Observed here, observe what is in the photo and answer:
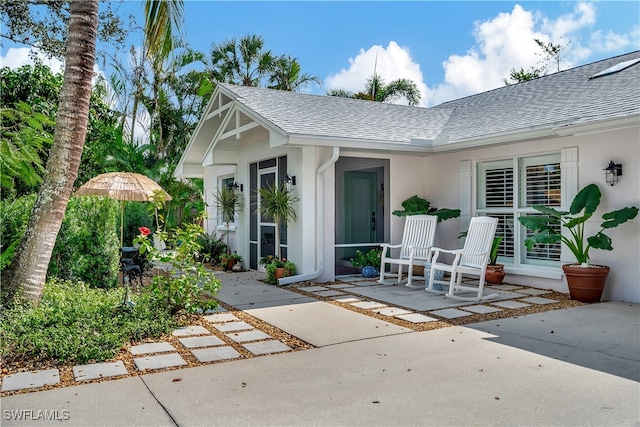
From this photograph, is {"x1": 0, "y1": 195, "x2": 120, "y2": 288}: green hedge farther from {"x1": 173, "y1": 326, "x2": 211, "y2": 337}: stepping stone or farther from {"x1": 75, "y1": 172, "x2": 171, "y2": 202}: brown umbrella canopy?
{"x1": 173, "y1": 326, "x2": 211, "y2": 337}: stepping stone

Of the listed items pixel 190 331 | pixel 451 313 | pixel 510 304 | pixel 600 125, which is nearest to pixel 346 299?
pixel 451 313

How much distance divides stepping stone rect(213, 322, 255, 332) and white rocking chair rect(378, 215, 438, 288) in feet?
11.4

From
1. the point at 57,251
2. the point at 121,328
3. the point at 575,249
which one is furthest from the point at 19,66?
the point at 575,249

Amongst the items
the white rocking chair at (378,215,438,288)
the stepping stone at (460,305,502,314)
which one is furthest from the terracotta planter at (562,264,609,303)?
the white rocking chair at (378,215,438,288)

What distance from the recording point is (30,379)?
3818mm

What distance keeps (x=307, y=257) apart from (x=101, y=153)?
31.9 ft

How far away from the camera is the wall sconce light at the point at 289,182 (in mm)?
9297

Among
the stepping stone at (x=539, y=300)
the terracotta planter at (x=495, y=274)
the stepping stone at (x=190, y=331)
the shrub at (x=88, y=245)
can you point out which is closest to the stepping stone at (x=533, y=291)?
the stepping stone at (x=539, y=300)

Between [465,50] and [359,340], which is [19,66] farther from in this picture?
[465,50]

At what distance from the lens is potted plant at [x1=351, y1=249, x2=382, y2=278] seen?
384 inches

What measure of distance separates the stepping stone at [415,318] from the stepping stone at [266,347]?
1814mm

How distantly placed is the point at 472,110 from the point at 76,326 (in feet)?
32.3

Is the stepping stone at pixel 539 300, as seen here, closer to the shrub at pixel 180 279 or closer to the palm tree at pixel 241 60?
the shrub at pixel 180 279

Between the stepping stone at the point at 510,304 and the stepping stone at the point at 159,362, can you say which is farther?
the stepping stone at the point at 510,304
